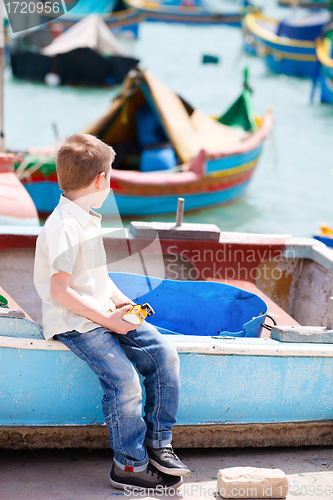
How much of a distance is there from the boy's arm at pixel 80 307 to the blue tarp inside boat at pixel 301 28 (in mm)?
23887

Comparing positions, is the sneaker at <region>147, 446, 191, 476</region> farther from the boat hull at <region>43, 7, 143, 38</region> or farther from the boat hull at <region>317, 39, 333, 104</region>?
Answer: the boat hull at <region>43, 7, 143, 38</region>

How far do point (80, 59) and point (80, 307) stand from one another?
1719 cm

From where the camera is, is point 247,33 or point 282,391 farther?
point 247,33

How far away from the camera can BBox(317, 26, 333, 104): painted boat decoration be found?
16.0 meters

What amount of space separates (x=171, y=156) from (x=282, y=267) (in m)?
3.81

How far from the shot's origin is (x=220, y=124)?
803 cm

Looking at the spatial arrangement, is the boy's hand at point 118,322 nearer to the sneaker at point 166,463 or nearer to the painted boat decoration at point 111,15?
the sneaker at point 166,463

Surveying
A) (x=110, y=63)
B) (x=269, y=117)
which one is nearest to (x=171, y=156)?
(x=269, y=117)

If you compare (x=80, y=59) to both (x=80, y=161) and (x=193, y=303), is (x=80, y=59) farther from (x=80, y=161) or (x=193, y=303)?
(x=80, y=161)

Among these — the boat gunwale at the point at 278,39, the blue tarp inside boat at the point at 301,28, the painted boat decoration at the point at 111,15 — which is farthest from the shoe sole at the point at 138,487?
the painted boat decoration at the point at 111,15

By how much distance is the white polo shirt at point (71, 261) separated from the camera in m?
1.80

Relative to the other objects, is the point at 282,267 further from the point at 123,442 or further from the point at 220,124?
the point at 220,124

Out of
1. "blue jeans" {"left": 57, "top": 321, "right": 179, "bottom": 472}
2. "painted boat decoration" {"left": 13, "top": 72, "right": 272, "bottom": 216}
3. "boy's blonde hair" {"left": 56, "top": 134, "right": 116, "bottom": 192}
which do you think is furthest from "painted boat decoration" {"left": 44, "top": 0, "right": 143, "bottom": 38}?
"blue jeans" {"left": 57, "top": 321, "right": 179, "bottom": 472}

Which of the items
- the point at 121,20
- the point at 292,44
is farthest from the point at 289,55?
the point at 121,20
